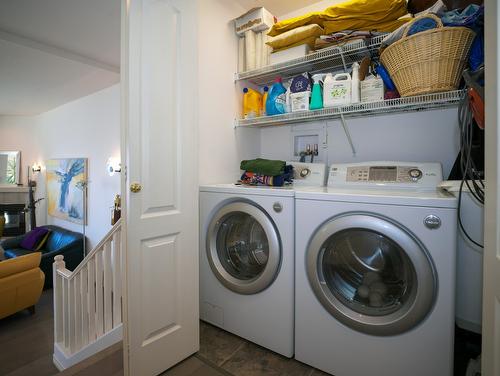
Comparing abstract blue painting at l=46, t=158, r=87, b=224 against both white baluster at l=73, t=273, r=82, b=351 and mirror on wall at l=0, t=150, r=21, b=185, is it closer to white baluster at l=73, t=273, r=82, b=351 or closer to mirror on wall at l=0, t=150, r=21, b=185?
mirror on wall at l=0, t=150, r=21, b=185

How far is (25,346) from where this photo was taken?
2834mm

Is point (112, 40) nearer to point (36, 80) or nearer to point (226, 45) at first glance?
point (226, 45)

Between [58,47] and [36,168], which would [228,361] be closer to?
[58,47]

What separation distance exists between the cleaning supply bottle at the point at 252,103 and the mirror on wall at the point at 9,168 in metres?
6.46

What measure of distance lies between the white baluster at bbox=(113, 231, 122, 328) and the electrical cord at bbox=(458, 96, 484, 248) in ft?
6.71

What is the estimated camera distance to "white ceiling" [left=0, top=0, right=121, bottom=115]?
2.11 m

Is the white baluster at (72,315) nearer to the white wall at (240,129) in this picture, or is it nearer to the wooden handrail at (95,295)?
the wooden handrail at (95,295)

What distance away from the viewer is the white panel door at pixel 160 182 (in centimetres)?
121

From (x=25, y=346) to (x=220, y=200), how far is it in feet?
10.3

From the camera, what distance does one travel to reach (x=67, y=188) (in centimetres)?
466

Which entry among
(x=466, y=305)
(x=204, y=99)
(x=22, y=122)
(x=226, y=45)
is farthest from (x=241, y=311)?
(x=22, y=122)

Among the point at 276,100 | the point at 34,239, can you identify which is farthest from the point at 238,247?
the point at 34,239

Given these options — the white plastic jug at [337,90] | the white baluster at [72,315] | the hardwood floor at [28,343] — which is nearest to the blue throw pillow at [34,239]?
the hardwood floor at [28,343]

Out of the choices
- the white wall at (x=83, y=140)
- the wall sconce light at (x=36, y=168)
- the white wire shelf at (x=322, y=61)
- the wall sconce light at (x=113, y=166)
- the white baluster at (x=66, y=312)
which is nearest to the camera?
the white wire shelf at (x=322, y=61)
